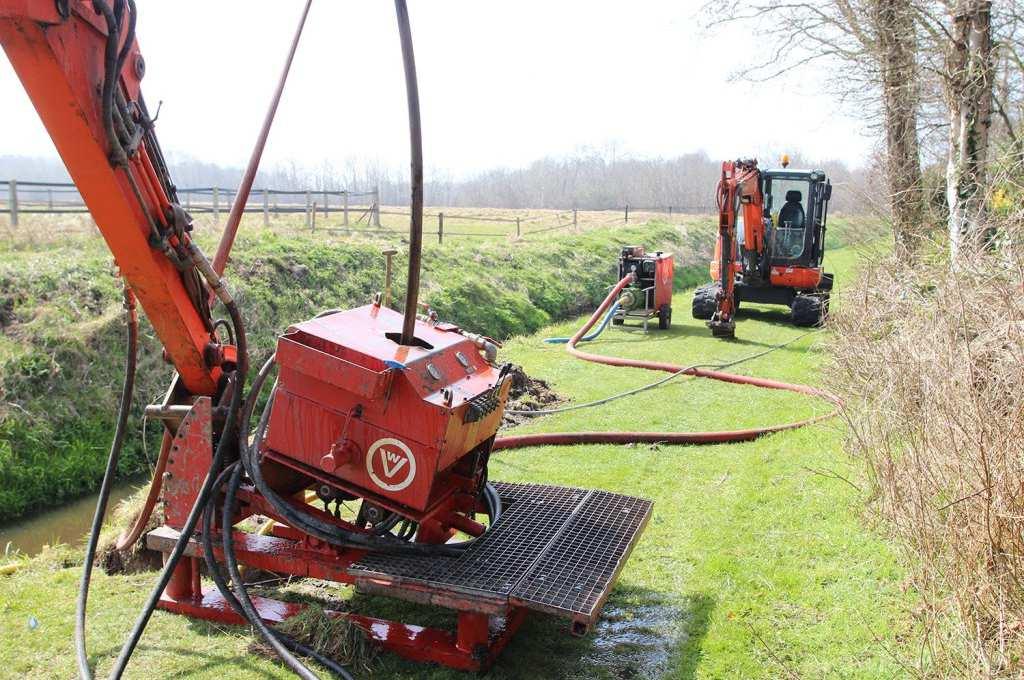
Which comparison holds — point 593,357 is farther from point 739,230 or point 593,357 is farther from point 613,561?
point 613,561

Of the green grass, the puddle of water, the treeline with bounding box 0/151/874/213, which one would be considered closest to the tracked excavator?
the green grass

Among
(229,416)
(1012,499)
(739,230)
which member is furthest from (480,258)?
(1012,499)

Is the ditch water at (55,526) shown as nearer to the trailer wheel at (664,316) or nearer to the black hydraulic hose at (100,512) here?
the black hydraulic hose at (100,512)

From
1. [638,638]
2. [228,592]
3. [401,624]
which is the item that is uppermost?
[228,592]

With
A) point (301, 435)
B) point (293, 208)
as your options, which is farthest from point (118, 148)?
point (293, 208)

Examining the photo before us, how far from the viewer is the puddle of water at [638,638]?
4.53m

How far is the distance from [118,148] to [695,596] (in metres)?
4.15

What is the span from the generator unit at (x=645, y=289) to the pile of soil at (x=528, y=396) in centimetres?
538

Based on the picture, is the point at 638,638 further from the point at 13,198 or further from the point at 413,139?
the point at 13,198

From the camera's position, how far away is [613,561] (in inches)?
184

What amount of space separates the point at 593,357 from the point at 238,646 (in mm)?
8931

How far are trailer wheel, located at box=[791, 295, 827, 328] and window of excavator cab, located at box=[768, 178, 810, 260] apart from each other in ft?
3.12

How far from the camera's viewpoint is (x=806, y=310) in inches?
636

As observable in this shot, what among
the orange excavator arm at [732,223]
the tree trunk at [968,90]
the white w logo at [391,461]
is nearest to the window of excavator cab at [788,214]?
the orange excavator arm at [732,223]
